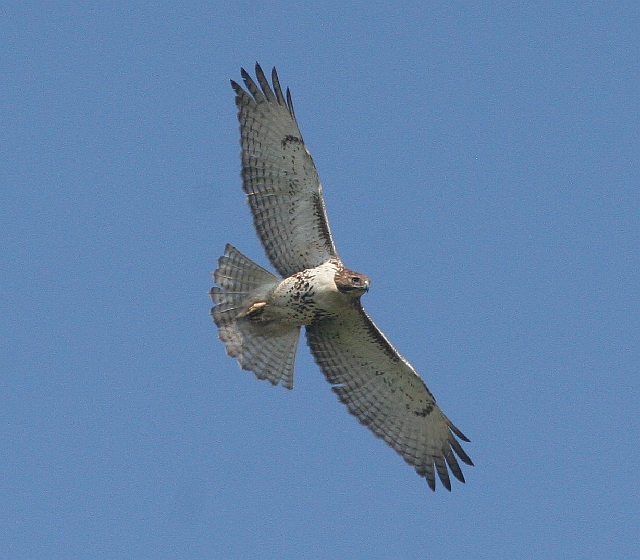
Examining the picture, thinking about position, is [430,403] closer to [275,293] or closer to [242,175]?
[275,293]

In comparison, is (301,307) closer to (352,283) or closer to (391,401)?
(352,283)

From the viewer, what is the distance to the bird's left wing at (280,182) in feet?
51.8

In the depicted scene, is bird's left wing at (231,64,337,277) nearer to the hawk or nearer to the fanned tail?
the hawk

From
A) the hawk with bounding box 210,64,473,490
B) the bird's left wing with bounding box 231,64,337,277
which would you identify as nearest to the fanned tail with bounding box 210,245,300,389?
the hawk with bounding box 210,64,473,490

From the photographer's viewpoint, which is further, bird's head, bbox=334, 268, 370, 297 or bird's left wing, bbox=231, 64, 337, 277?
bird's left wing, bbox=231, 64, 337, 277

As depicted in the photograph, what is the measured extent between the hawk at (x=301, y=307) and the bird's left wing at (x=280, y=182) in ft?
0.04

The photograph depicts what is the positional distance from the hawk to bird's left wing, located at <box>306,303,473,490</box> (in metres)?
0.01

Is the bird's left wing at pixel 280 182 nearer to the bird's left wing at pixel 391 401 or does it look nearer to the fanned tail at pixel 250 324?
the fanned tail at pixel 250 324

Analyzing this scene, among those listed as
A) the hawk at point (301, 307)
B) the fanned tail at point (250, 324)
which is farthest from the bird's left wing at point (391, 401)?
the fanned tail at point (250, 324)

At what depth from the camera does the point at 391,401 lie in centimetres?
1659

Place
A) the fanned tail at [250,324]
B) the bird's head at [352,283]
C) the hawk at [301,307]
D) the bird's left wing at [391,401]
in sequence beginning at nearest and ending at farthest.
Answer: the bird's head at [352,283] < the hawk at [301,307] < the fanned tail at [250,324] < the bird's left wing at [391,401]

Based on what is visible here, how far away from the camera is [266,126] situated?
15.8 m

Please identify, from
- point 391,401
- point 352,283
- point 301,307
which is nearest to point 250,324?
point 301,307

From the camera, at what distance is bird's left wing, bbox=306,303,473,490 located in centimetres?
1633
